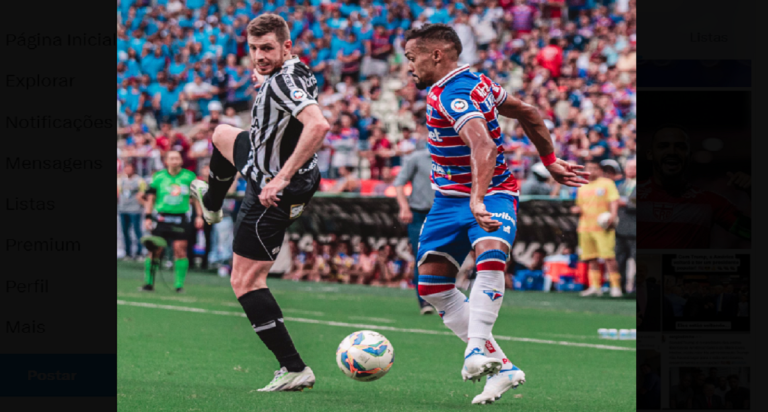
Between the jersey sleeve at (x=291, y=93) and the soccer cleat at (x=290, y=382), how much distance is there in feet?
5.19

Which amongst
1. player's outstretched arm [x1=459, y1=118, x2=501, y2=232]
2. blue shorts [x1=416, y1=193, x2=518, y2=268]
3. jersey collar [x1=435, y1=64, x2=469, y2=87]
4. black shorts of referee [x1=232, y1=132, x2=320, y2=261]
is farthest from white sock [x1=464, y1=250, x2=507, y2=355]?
black shorts of referee [x1=232, y1=132, x2=320, y2=261]

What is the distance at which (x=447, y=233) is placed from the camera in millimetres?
5949

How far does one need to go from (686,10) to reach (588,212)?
1121 centimetres

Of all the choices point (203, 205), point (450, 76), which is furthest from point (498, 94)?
point (203, 205)

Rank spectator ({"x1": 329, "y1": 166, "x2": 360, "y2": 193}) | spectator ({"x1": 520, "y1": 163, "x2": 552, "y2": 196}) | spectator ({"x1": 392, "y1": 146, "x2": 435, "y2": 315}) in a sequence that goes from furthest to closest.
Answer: spectator ({"x1": 329, "y1": 166, "x2": 360, "y2": 193}) → spectator ({"x1": 520, "y1": 163, "x2": 552, "y2": 196}) → spectator ({"x1": 392, "y1": 146, "x2": 435, "y2": 315})

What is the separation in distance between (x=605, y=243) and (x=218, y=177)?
825cm

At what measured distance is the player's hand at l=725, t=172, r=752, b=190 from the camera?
3066 millimetres

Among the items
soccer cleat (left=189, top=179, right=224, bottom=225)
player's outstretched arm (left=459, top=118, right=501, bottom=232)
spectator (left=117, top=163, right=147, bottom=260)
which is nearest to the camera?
player's outstretched arm (left=459, top=118, right=501, bottom=232)

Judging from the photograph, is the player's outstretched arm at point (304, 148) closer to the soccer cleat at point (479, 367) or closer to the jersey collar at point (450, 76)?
the jersey collar at point (450, 76)

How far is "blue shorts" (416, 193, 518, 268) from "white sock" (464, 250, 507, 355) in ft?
0.40

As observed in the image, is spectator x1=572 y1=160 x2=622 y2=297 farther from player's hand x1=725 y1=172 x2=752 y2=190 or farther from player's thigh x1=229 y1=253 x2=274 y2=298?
player's hand x1=725 y1=172 x2=752 y2=190

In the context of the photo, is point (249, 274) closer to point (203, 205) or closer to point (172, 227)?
point (203, 205)

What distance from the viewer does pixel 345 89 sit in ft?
69.7

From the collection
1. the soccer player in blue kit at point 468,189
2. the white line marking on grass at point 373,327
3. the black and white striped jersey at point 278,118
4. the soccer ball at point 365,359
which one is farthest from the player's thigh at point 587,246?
the black and white striped jersey at point 278,118
